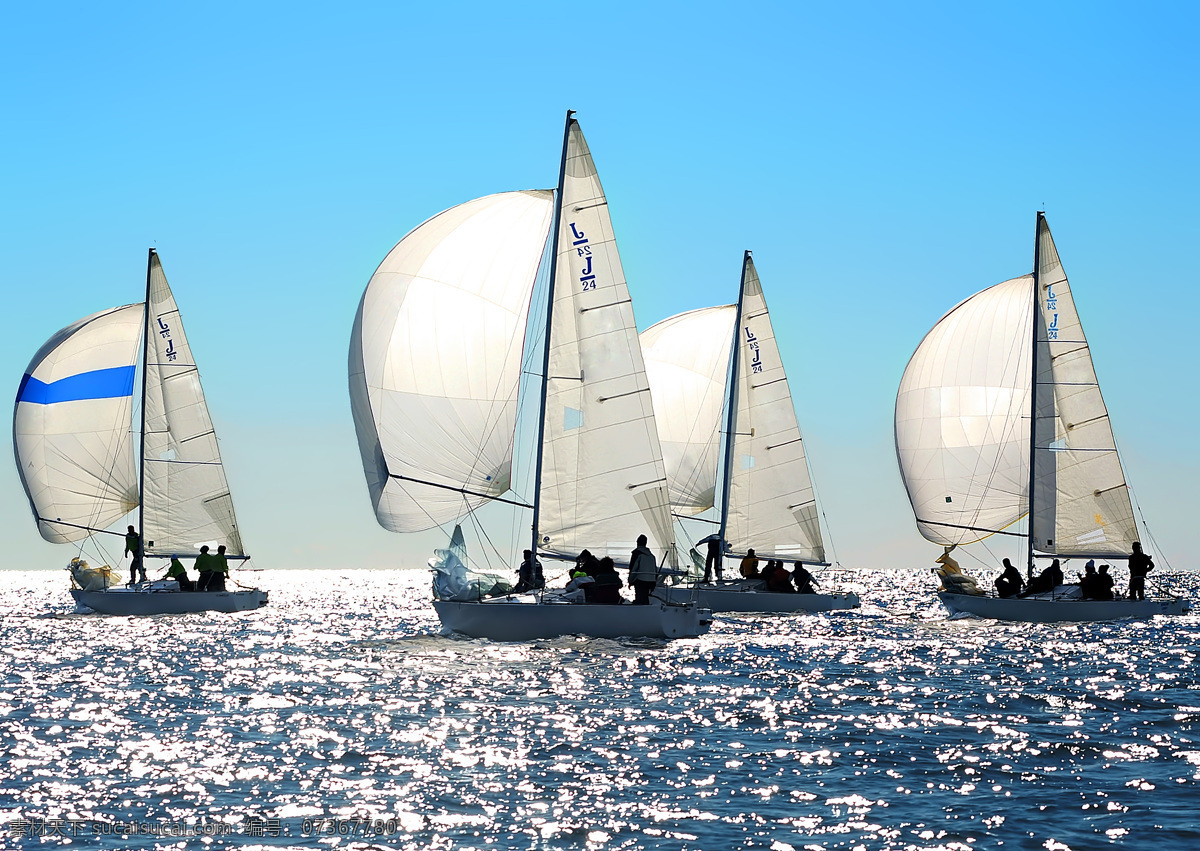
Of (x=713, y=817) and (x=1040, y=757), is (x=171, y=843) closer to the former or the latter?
(x=713, y=817)

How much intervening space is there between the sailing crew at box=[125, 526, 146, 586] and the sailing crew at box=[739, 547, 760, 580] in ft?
55.6

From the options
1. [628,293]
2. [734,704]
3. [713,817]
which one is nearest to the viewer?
[713,817]

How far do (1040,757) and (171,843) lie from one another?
853 centimetres

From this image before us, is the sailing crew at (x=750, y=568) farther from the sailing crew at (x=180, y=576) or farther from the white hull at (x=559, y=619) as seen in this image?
the sailing crew at (x=180, y=576)

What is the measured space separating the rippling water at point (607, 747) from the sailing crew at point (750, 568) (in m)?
10.5

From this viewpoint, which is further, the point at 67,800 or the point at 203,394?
the point at 203,394

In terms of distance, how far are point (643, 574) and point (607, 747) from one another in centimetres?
981

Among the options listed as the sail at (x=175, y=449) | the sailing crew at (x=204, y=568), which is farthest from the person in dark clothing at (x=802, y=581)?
the sail at (x=175, y=449)

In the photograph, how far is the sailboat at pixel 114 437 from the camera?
38656 millimetres

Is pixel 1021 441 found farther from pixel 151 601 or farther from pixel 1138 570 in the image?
pixel 151 601

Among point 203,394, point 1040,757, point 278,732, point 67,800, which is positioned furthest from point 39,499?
point 1040,757

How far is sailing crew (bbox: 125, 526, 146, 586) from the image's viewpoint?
125 feet

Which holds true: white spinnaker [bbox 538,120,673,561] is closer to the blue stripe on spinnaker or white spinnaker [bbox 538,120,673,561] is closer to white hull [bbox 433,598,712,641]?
white hull [bbox 433,598,712,641]

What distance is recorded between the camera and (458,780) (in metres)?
12.6
